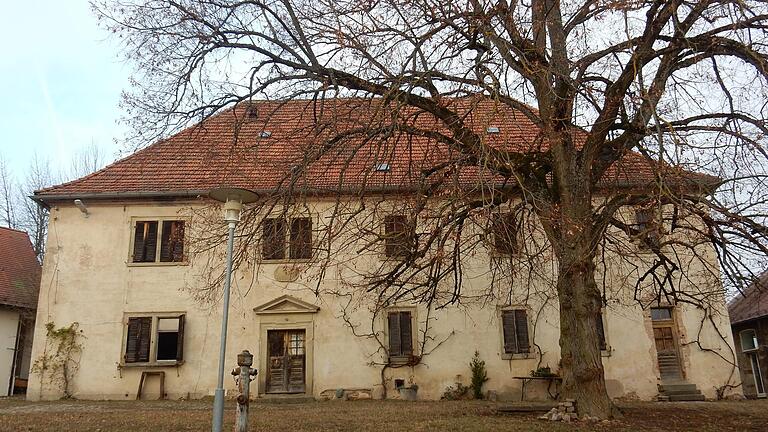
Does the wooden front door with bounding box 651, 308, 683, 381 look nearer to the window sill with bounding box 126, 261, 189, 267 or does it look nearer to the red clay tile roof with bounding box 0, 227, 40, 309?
the window sill with bounding box 126, 261, 189, 267

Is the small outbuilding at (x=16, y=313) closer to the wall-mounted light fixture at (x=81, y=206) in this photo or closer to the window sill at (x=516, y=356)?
the wall-mounted light fixture at (x=81, y=206)

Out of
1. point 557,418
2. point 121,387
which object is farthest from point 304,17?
point 121,387

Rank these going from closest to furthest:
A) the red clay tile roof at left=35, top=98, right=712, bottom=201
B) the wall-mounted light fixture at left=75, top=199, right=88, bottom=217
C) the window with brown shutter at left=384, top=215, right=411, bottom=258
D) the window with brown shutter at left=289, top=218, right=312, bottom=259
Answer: the window with brown shutter at left=384, top=215, right=411, bottom=258 → the red clay tile roof at left=35, top=98, right=712, bottom=201 → the window with brown shutter at left=289, top=218, right=312, bottom=259 → the wall-mounted light fixture at left=75, top=199, right=88, bottom=217

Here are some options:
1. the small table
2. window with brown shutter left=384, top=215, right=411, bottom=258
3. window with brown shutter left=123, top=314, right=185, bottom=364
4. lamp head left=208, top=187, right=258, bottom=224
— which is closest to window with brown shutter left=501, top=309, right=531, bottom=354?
the small table

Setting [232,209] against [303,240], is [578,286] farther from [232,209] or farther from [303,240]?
[232,209]

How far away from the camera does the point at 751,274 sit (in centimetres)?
1073

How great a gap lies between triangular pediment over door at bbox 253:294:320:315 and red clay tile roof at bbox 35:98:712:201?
3.30 m

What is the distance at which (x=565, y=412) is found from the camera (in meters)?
10.4

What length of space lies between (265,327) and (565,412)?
9.98m

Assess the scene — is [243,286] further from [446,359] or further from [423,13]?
[423,13]

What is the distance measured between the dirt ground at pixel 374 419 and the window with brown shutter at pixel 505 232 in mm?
2850

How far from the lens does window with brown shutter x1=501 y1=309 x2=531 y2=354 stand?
17812 millimetres

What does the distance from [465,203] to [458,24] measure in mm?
3028

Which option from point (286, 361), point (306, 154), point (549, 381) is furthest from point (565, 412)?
point (286, 361)
